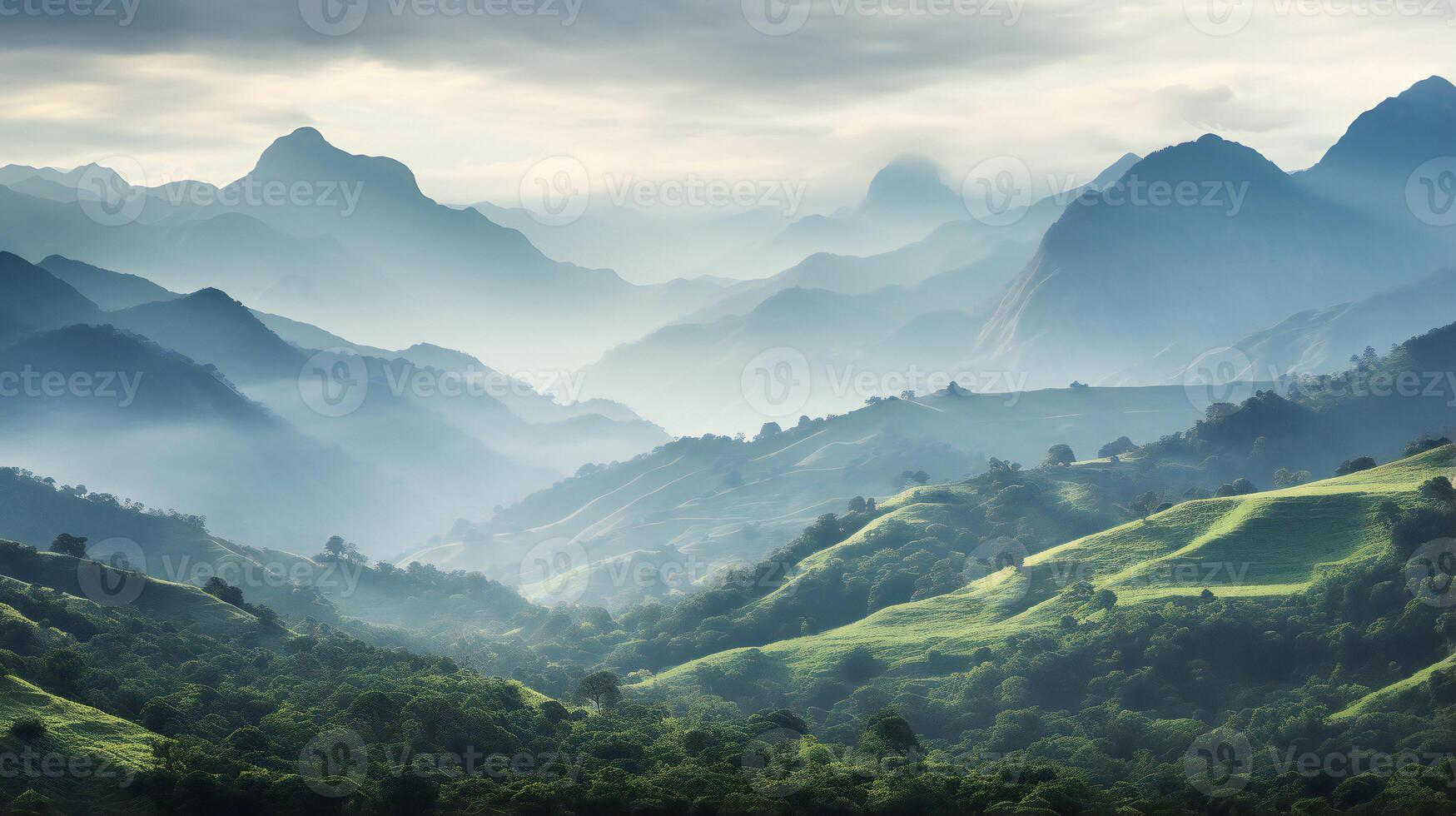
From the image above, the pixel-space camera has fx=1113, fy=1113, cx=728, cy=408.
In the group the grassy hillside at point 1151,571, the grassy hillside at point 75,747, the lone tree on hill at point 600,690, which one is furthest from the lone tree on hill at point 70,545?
the grassy hillside at point 75,747

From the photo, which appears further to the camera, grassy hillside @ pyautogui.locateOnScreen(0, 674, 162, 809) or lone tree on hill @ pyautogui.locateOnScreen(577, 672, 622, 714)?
lone tree on hill @ pyautogui.locateOnScreen(577, 672, 622, 714)

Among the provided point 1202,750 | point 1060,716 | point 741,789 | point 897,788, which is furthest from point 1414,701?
point 741,789

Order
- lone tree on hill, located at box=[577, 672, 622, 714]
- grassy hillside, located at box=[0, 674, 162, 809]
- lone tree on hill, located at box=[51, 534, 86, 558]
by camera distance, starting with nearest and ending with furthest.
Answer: grassy hillside, located at box=[0, 674, 162, 809]
lone tree on hill, located at box=[577, 672, 622, 714]
lone tree on hill, located at box=[51, 534, 86, 558]

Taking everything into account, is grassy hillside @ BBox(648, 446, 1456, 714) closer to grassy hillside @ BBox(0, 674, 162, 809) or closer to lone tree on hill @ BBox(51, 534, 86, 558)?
lone tree on hill @ BBox(51, 534, 86, 558)

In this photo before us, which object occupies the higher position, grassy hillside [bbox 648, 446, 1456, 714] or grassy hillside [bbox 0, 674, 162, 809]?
grassy hillside [bbox 0, 674, 162, 809]

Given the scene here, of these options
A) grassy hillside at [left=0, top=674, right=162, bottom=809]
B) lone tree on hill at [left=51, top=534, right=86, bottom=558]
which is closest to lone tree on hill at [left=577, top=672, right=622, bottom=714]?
grassy hillside at [left=0, top=674, right=162, bottom=809]

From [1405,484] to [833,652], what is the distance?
80132 mm

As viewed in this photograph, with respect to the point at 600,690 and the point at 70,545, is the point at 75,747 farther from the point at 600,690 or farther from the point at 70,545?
the point at 70,545

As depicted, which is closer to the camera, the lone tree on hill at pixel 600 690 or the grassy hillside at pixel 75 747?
the grassy hillside at pixel 75 747

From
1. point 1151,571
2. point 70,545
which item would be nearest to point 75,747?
point 70,545

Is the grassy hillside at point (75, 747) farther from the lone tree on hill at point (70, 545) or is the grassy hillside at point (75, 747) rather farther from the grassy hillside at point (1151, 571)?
the grassy hillside at point (1151, 571)

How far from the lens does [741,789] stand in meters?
78.1

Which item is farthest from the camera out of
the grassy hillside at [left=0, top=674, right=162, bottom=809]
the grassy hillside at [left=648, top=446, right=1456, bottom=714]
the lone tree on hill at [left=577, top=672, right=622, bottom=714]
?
the grassy hillside at [left=648, top=446, right=1456, bottom=714]

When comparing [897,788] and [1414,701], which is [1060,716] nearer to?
[1414,701]
